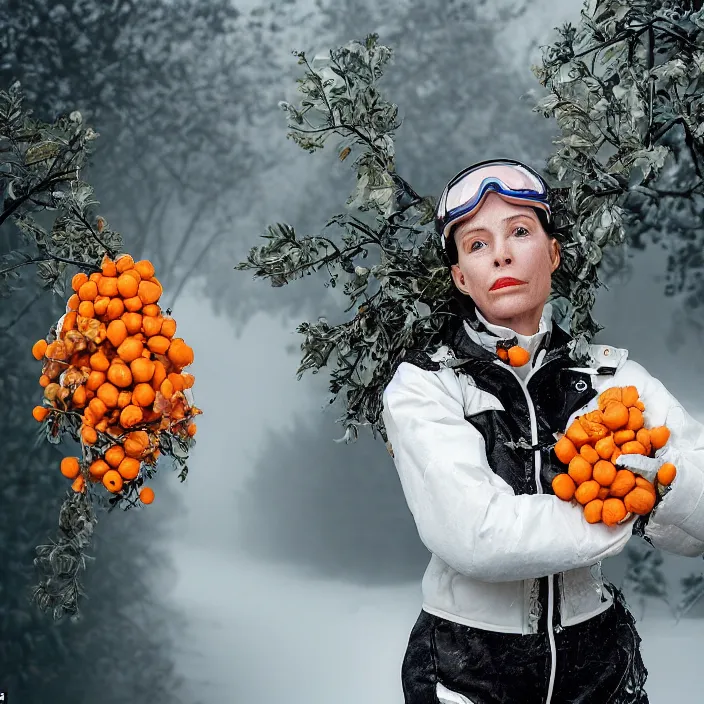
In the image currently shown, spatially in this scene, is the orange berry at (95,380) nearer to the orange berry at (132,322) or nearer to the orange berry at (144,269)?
the orange berry at (132,322)

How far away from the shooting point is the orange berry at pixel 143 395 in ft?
5.68

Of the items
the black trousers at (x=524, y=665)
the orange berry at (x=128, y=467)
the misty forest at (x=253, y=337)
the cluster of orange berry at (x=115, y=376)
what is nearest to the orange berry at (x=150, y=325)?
the cluster of orange berry at (x=115, y=376)

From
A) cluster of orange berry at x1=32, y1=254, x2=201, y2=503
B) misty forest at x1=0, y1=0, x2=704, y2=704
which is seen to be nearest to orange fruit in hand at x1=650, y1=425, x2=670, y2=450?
cluster of orange berry at x1=32, y1=254, x2=201, y2=503

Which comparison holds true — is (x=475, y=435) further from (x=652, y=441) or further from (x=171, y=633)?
(x=171, y=633)

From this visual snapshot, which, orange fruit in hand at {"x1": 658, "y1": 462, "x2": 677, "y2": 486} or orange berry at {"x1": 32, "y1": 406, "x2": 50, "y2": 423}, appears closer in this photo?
orange fruit in hand at {"x1": 658, "y1": 462, "x2": 677, "y2": 486}

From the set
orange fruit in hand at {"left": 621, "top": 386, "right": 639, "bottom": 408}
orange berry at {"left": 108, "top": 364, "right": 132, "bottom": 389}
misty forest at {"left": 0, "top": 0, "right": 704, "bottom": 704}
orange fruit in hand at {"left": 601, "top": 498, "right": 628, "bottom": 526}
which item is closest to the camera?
orange fruit in hand at {"left": 601, "top": 498, "right": 628, "bottom": 526}

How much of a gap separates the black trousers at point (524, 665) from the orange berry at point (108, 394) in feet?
2.23

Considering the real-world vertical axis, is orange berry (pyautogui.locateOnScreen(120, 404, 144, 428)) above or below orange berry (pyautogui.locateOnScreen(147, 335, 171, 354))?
below

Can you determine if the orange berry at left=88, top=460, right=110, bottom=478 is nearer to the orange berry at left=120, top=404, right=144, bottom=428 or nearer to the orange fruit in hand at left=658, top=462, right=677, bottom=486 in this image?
the orange berry at left=120, top=404, right=144, bottom=428

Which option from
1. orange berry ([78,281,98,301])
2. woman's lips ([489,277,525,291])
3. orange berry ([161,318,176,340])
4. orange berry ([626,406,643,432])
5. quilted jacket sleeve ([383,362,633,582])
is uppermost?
woman's lips ([489,277,525,291])

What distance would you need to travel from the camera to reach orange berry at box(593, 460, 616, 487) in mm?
1508

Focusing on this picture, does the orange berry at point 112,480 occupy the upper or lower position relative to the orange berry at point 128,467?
lower

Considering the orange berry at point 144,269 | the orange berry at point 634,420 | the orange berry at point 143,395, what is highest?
the orange berry at point 144,269

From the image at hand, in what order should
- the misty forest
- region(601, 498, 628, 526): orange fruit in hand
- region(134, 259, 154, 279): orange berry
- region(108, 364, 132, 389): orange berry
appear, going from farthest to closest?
the misty forest
region(134, 259, 154, 279): orange berry
region(108, 364, 132, 389): orange berry
region(601, 498, 628, 526): orange fruit in hand
